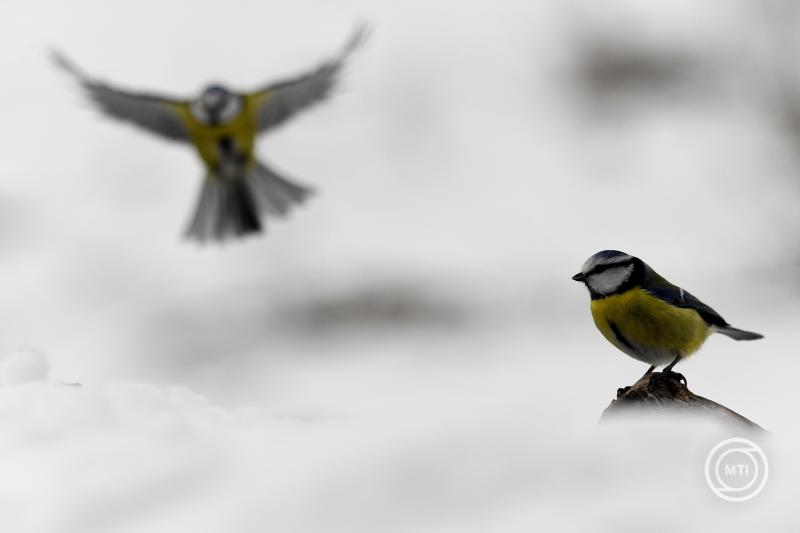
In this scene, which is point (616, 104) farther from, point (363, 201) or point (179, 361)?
point (179, 361)

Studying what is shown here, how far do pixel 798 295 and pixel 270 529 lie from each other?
5.74 meters

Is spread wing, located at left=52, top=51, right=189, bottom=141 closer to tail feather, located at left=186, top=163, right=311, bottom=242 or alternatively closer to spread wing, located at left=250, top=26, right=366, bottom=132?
spread wing, located at left=250, top=26, right=366, bottom=132

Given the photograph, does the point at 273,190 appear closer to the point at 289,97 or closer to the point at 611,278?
the point at 289,97

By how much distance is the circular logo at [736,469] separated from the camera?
1825mm

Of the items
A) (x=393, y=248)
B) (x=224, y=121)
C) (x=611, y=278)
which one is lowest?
(x=611, y=278)

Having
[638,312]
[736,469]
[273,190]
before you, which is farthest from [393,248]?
→ [736,469]

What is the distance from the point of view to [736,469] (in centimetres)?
195

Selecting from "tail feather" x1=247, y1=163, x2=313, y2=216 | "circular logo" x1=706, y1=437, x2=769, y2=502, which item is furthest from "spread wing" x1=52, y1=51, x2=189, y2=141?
"circular logo" x1=706, y1=437, x2=769, y2=502

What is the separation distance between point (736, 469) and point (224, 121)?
3.18m

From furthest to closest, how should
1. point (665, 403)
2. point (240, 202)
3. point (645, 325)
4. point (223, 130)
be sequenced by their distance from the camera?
point (240, 202) → point (223, 130) → point (645, 325) → point (665, 403)

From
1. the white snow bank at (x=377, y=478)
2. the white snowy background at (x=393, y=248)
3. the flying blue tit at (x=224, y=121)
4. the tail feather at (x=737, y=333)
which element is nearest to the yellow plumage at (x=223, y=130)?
the flying blue tit at (x=224, y=121)

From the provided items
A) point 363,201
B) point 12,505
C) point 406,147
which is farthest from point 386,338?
point 12,505

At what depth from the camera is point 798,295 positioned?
695cm

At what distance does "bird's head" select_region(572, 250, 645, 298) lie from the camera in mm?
3273
